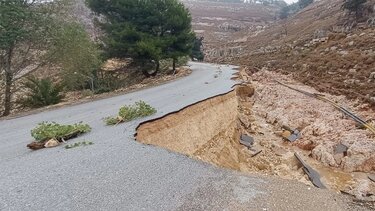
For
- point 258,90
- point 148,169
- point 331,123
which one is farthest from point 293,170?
point 258,90

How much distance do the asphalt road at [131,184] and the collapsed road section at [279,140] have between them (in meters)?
2.25

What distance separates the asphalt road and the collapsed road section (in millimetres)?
2254

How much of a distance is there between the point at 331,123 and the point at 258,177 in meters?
11.5

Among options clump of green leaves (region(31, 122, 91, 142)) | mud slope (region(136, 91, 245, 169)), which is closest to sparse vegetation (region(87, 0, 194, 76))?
mud slope (region(136, 91, 245, 169))

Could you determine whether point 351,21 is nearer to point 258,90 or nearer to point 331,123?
point 258,90

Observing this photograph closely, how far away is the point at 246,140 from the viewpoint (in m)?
15.4

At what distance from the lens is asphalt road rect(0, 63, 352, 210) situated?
16.6 ft

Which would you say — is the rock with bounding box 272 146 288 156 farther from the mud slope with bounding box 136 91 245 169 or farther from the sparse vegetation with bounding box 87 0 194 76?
the sparse vegetation with bounding box 87 0 194 76

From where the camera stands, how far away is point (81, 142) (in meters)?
8.29

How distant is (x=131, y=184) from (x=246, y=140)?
409 inches

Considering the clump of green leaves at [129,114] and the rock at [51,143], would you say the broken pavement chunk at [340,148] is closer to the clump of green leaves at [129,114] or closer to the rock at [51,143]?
the clump of green leaves at [129,114]

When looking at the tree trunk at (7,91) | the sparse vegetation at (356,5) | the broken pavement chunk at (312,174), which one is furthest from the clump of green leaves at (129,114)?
the sparse vegetation at (356,5)

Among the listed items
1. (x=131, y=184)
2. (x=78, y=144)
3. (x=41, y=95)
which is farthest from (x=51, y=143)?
(x=41, y=95)

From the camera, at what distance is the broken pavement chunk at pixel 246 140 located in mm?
14966
